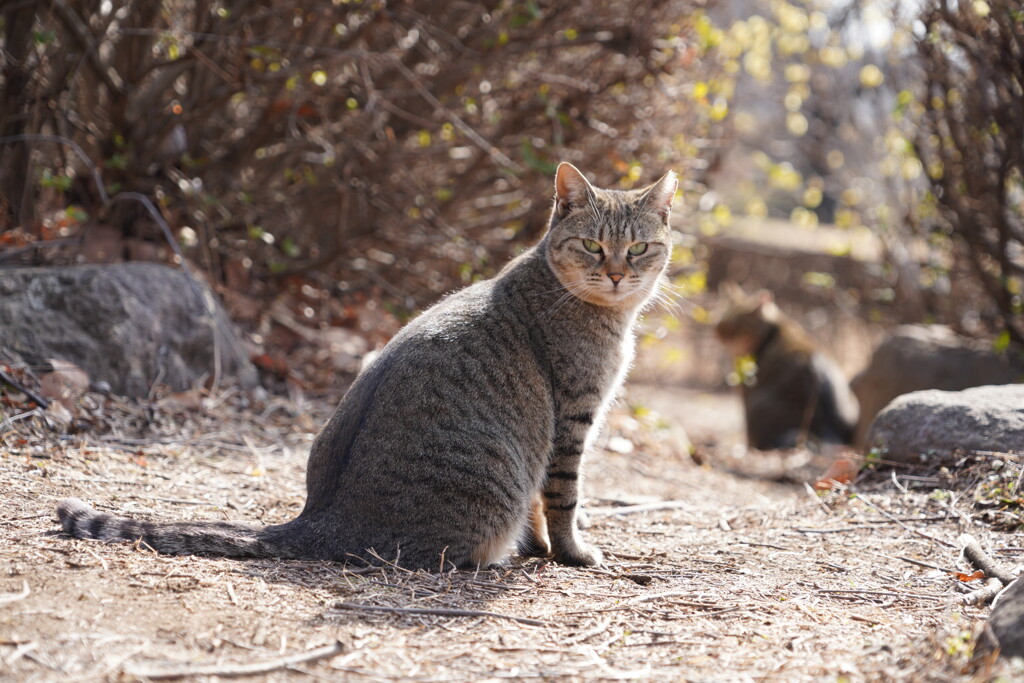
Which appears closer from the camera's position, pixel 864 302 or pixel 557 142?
pixel 557 142

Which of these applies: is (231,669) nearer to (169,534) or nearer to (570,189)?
(169,534)

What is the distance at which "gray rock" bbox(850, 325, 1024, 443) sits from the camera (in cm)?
676

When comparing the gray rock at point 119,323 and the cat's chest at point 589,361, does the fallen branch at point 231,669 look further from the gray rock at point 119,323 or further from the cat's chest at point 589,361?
the gray rock at point 119,323

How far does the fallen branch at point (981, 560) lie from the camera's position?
3.17 metres

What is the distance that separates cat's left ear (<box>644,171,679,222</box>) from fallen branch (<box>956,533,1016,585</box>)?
2001mm

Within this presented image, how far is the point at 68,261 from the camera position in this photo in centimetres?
536

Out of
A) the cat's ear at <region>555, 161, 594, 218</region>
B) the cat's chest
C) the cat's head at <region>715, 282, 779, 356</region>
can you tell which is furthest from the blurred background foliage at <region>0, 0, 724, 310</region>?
the cat's head at <region>715, 282, 779, 356</region>

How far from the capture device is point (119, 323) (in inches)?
193

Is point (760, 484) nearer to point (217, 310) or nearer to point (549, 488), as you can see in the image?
point (549, 488)

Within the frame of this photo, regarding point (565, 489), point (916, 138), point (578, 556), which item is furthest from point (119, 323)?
point (916, 138)

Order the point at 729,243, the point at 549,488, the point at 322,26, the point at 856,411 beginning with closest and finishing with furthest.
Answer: the point at 549,488 < the point at 322,26 < the point at 856,411 < the point at 729,243

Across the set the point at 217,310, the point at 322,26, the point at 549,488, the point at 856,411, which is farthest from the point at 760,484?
the point at 322,26

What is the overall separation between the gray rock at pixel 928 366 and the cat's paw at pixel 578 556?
4.48 meters

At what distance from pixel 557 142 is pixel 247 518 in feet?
11.6
